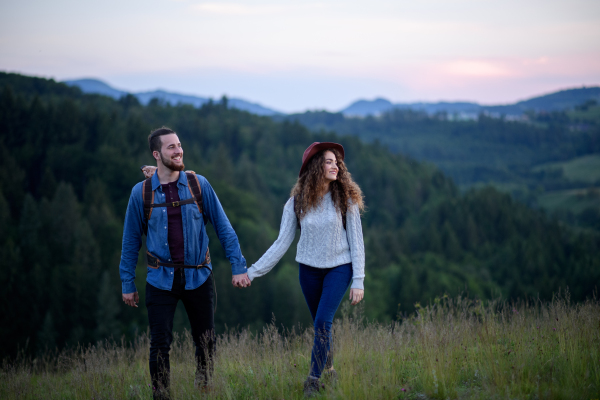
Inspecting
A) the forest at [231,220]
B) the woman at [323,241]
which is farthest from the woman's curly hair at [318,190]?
the forest at [231,220]

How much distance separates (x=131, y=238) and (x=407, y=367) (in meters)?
2.34

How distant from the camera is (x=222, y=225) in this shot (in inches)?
153

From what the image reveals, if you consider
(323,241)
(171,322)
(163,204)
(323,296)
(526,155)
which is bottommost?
(171,322)

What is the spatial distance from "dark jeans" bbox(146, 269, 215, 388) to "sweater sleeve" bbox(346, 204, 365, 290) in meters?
1.05

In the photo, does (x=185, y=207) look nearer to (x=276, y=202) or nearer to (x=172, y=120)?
(x=276, y=202)

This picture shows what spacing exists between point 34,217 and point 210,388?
53.2 m

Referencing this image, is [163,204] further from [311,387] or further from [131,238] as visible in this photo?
[311,387]

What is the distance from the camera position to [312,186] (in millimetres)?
3797

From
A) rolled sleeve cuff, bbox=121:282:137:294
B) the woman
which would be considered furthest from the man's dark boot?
rolled sleeve cuff, bbox=121:282:137:294

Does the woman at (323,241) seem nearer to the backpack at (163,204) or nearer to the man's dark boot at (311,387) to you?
the man's dark boot at (311,387)

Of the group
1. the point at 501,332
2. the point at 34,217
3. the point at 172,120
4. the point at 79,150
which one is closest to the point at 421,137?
the point at 172,120

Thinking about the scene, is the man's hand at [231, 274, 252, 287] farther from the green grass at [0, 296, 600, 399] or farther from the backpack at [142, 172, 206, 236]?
the green grass at [0, 296, 600, 399]

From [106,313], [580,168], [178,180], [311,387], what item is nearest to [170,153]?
[178,180]

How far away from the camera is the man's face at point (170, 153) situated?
3.67 metres
